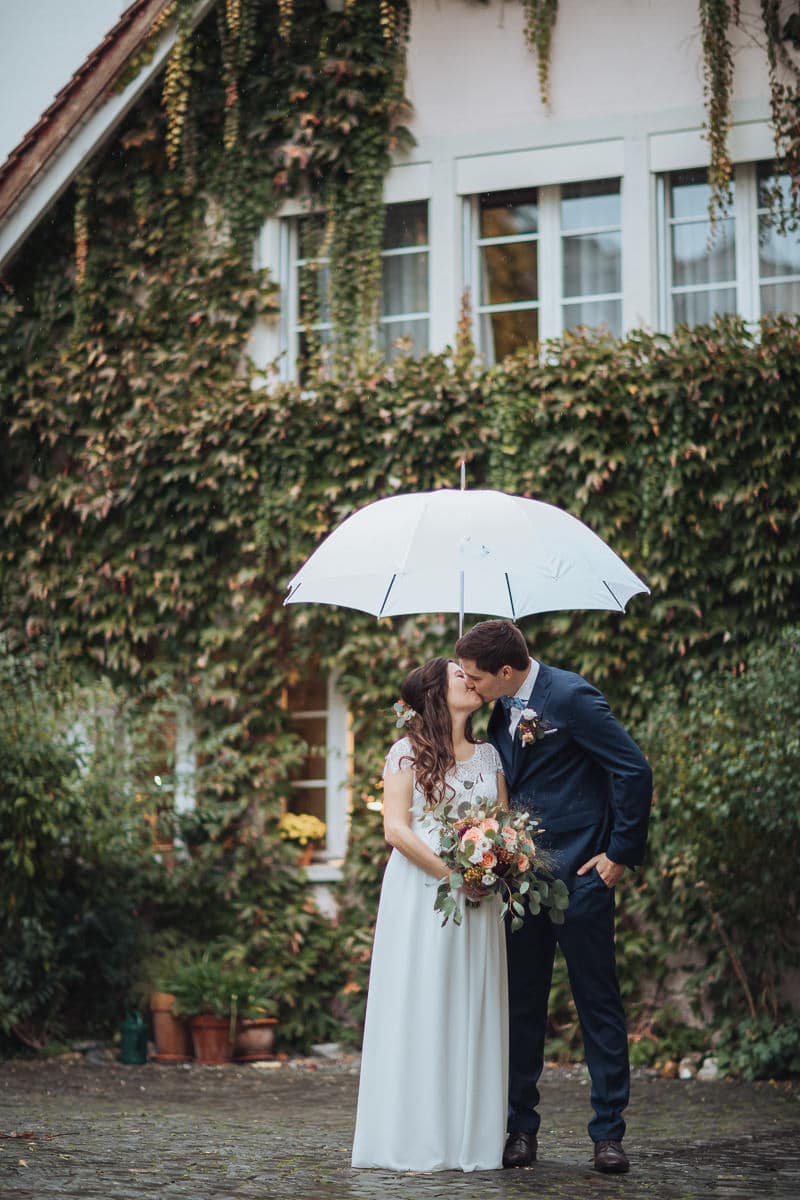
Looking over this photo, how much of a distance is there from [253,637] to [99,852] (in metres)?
1.83

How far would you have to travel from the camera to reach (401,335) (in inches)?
449

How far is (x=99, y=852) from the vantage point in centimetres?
1036

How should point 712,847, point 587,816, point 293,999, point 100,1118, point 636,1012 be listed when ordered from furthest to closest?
point 293,999 < point 636,1012 < point 712,847 < point 100,1118 < point 587,816

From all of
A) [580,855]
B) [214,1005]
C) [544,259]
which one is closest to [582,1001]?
[580,855]

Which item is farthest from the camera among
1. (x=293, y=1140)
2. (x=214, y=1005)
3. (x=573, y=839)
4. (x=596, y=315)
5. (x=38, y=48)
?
(x=38, y=48)

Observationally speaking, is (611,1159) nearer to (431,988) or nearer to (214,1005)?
(431,988)

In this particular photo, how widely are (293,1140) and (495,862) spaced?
1.96 m

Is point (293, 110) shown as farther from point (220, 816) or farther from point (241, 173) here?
point (220, 816)

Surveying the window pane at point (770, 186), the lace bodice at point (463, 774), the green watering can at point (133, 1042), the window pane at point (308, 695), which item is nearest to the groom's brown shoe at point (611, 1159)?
the lace bodice at point (463, 774)

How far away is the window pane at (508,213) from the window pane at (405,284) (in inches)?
19.8

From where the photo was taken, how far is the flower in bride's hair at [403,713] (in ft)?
18.8

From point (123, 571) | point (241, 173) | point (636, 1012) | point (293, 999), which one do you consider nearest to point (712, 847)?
point (636, 1012)

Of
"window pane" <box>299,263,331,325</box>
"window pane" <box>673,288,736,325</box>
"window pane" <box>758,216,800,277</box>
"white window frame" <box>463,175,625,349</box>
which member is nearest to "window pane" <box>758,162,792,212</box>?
"window pane" <box>758,216,800,277</box>

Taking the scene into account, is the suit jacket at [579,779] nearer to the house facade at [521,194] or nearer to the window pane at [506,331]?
the house facade at [521,194]
